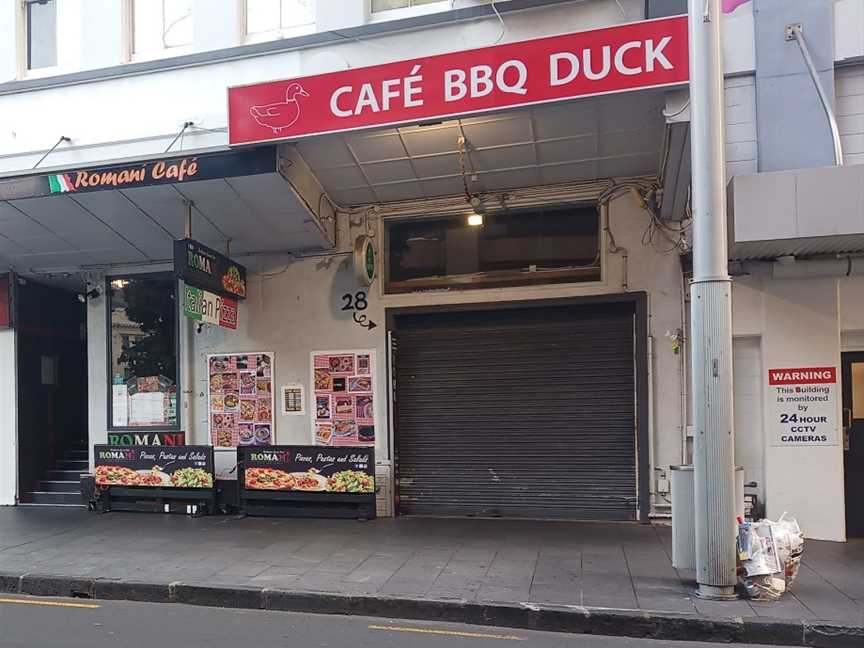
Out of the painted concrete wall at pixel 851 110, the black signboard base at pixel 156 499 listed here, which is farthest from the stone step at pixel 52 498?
the painted concrete wall at pixel 851 110

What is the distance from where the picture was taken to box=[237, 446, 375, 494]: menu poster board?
984 cm

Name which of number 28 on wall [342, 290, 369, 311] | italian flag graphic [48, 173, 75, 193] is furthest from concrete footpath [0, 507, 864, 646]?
italian flag graphic [48, 173, 75, 193]

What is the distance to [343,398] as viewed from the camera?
10422mm

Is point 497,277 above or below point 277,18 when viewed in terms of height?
below

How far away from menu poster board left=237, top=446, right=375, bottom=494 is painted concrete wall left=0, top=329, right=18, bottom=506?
432cm

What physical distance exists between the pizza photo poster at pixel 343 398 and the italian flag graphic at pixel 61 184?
12.9ft

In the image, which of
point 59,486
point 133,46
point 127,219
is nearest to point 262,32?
point 133,46

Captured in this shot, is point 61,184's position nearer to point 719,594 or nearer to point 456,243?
point 456,243

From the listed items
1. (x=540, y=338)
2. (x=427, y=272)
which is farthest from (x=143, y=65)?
(x=540, y=338)

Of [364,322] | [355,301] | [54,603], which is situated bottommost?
[54,603]

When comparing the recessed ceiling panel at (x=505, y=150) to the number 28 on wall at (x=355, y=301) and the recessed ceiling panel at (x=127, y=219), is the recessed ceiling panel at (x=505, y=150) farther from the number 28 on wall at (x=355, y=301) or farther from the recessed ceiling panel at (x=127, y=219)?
the recessed ceiling panel at (x=127, y=219)

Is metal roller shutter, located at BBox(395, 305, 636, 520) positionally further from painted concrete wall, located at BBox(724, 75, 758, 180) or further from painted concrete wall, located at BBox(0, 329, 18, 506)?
painted concrete wall, located at BBox(0, 329, 18, 506)

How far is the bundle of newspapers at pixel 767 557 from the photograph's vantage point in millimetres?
6188

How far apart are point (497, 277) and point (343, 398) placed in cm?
283
